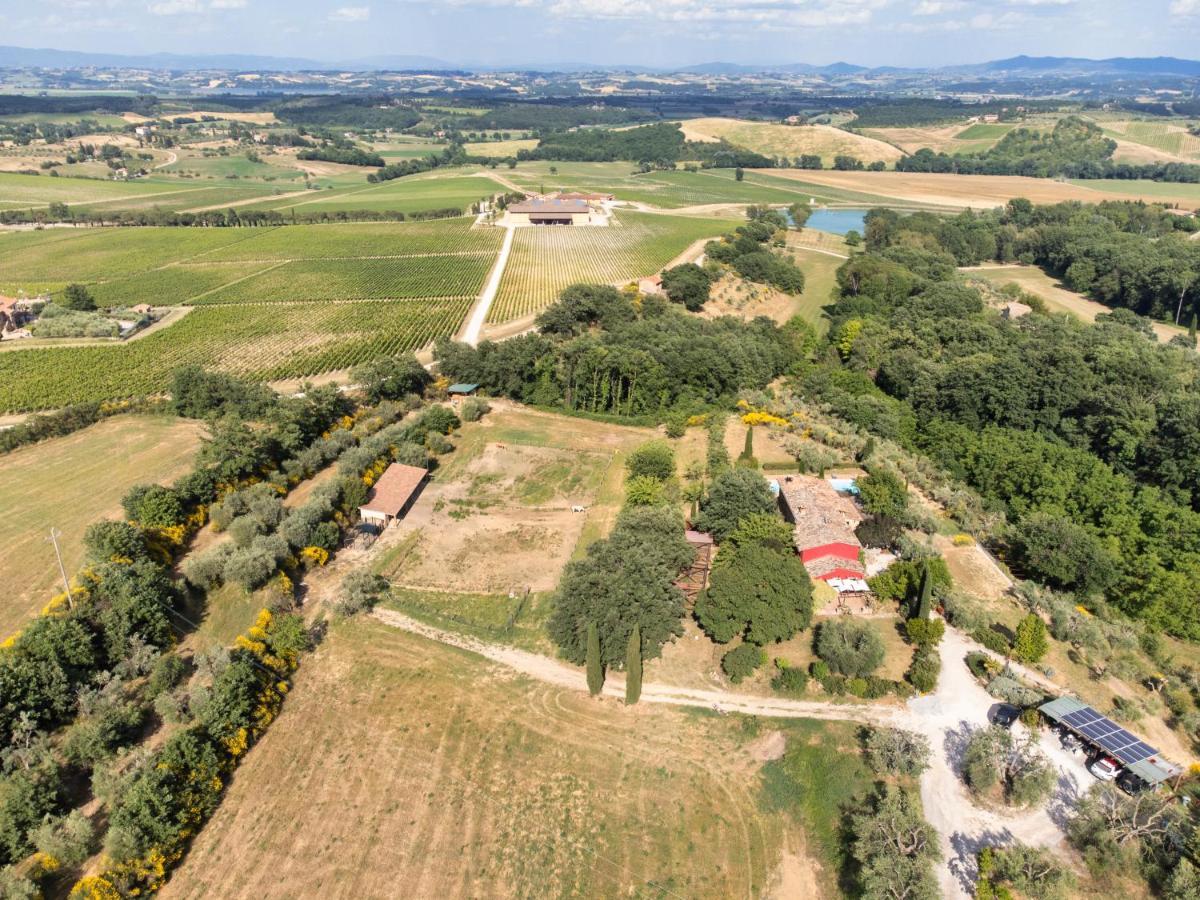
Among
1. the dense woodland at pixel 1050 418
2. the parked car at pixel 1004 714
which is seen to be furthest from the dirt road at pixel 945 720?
the dense woodland at pixel 1050 418

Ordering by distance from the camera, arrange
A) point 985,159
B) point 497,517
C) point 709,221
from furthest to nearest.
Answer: point 985,159, point 709,221, point 497,517

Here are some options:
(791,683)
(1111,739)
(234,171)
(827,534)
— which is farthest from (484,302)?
(234,171)

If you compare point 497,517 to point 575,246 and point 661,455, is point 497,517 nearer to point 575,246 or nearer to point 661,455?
point 661,455

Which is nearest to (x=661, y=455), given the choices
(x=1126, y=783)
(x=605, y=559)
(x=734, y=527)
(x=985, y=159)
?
(x=734, y=527)

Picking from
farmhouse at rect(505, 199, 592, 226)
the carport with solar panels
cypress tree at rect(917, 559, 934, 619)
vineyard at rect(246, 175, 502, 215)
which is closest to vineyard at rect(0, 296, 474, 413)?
farmhouse at rect(505, 199, 592, 226)

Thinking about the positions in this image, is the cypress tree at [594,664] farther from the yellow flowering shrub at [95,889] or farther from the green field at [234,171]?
the green field at [234,171]

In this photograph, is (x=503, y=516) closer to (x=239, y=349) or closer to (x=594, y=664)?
(x=594, y=664)
